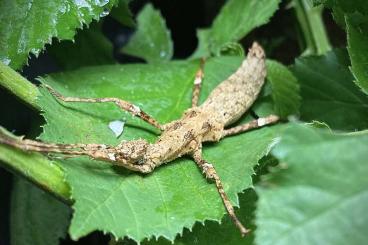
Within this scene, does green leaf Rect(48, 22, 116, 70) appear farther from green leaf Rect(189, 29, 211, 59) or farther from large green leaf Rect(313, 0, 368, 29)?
large green leaf Rect(313, 0, 368, 29)

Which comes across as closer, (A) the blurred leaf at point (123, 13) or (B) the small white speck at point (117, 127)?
(B) the small white speck at point (117, 127)

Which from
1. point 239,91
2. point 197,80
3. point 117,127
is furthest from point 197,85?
point 117,127

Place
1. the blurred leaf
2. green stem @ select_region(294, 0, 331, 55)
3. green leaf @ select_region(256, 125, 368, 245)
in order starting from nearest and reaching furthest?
1. green leaf @ select_region(256, 125, 368, 245)
2. the blurred leaf
3. green stem @ select_region(294, 0, 331, 55)

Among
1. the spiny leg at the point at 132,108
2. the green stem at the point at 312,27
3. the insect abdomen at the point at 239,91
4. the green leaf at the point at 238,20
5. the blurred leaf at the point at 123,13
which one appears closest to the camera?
the spiny leg at the point at 132,108

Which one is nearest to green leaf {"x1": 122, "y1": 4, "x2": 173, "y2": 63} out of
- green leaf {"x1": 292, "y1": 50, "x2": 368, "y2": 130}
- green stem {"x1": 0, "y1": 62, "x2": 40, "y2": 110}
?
green leaf {"x1": 292, "y1": 50, "x2": 368, "y2": 130}

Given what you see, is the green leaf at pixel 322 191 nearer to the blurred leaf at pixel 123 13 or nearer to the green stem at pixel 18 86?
the green stem at pixel 18 86

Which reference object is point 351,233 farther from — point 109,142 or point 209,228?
point 109,142

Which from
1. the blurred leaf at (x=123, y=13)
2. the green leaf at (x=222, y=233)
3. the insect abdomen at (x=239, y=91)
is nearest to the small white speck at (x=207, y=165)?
the green leaf at (x=222, y=233)
